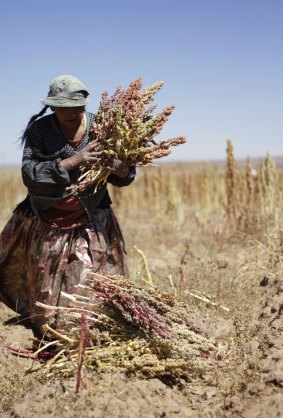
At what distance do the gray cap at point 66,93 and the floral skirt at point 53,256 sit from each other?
0.82m

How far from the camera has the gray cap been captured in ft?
11.6

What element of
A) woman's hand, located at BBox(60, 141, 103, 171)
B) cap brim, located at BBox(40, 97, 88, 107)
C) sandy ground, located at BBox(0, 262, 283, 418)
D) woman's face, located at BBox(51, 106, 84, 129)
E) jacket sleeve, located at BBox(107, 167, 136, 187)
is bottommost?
sandy ground, located at BBox(0, 262, 283, 418)

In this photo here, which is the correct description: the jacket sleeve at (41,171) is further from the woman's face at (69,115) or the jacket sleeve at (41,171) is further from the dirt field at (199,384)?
the dirt field at (199,384)

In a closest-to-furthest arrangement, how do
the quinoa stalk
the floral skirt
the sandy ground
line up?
the sandy ground < the quinoa stalk < the floral skirt

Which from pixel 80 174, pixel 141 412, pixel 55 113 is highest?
pixel 55 113

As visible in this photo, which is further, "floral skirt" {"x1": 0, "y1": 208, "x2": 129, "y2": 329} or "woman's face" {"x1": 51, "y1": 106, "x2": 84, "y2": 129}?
"floral skirt" {"x1": 0, "y1": 208, "x2": 129, "y2": 329}

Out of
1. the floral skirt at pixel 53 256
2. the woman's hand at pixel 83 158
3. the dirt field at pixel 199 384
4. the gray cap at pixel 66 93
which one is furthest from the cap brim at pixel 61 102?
the dirt field at pixel 199 384

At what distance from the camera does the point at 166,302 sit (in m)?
3.47

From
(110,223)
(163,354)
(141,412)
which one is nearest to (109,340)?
(163,354)

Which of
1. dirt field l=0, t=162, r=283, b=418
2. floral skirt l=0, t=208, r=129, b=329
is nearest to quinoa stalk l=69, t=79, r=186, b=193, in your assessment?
floral skirt l=0, t=208, r=129, b=329

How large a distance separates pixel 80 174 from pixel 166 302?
3.37 ft

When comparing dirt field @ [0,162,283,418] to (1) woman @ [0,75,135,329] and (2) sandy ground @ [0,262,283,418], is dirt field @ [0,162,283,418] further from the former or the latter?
(1) woman @ [0,75,135,329]

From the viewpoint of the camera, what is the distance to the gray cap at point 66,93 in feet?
11.6

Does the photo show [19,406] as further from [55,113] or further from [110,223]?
[55,113]
